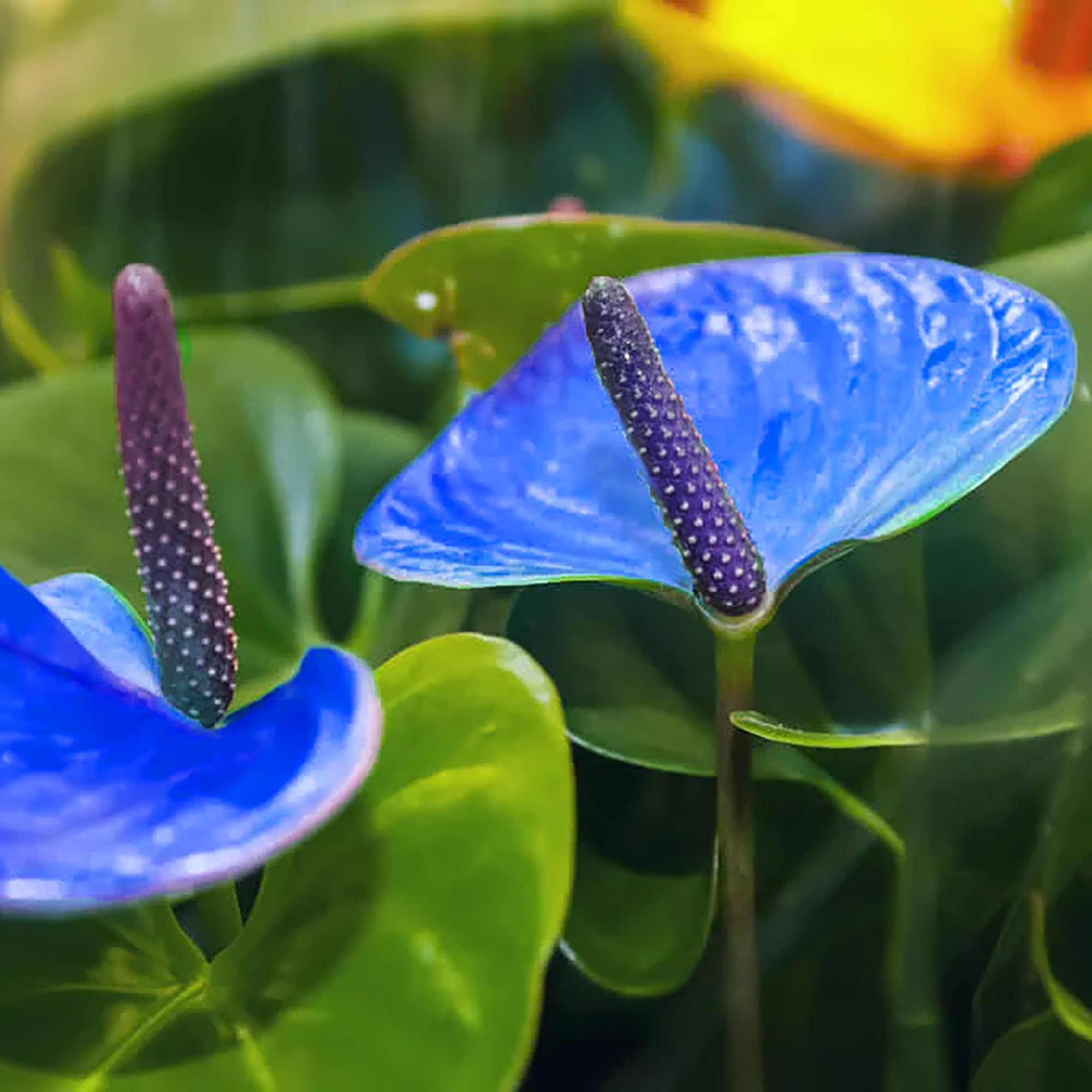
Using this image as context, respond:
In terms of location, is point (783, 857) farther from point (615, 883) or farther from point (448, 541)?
point (448, 541)

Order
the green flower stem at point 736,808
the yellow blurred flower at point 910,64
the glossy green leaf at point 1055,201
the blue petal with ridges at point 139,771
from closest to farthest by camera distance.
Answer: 1. the blue petal with ridges at point 139,771
2. the green flower stem at point 736,808
3. the glossy green leaf at point 1055,201
4. the yellow blurred flower at point 910,64

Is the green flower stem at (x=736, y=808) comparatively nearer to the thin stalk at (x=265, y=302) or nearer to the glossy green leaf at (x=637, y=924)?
the glossy green leaf at (x=637, y=924)

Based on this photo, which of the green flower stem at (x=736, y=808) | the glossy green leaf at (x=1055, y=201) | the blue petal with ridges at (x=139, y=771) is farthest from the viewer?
the glossy green leaf at (x=1055, y=201)

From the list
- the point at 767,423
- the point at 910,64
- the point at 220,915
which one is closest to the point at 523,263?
the point at 767,423

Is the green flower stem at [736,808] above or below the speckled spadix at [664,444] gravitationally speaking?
below

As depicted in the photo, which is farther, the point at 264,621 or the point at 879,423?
the point at 264,621

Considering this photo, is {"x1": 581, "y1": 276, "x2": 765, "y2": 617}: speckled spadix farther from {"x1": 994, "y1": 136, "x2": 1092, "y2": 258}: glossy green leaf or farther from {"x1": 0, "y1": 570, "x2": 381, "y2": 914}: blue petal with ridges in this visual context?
{"x1": 994, "y1": 136, "x2": 1092, "y2": 258}: glossy green leaf

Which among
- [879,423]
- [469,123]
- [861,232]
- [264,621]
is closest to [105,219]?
[469,123]

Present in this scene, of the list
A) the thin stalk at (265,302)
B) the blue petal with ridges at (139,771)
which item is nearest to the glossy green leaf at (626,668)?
the blue petal with ridges at (139,771)
